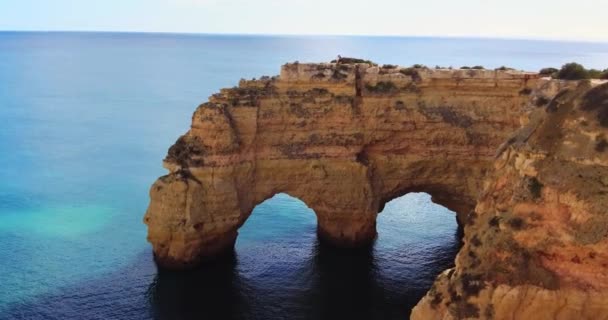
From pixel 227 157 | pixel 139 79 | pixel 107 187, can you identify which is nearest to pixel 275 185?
pixel 227 157

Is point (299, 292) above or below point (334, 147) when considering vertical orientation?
below

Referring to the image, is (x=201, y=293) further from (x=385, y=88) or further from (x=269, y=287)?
(x=385, y=88)

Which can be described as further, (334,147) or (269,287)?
(334,147)

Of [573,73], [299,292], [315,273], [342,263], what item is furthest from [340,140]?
[573,73]

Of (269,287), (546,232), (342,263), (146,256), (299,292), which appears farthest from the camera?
Result: (146,256)

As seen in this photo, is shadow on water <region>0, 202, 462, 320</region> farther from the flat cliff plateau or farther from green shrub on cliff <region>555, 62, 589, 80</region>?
green shrub on cliff <region>555, 62, 589, 80</region>

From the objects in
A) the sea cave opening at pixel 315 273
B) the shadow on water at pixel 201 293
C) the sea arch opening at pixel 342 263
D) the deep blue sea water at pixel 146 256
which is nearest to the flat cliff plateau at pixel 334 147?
the shadow on water at pixel 201 293

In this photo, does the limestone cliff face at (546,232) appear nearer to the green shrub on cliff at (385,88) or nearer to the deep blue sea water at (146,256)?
the deep blue sea water at (146,256)
